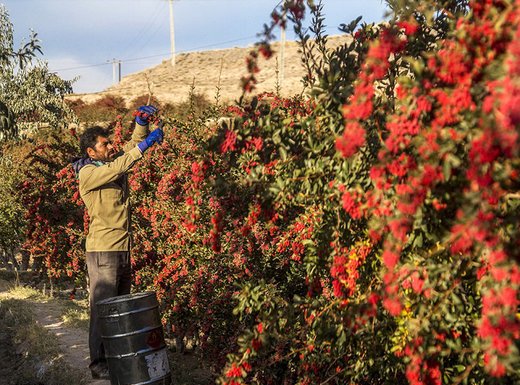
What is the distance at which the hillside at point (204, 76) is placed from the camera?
41531mm

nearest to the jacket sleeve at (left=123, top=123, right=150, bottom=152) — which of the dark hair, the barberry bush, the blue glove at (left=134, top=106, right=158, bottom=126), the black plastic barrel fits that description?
the blue glove at (left=134, top=106, right=158, bottom=126)

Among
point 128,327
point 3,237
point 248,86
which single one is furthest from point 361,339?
point 3,237

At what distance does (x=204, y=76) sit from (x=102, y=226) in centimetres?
5138

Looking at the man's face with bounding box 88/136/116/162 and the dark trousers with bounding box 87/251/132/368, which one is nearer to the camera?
the dark trousers with bounding box 87/251/132/368

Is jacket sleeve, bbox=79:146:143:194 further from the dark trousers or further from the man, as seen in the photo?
the dark trousers

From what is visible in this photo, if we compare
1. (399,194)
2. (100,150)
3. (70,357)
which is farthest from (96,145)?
(399,194)

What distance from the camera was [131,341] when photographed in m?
3.95

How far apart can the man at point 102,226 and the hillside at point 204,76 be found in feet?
106

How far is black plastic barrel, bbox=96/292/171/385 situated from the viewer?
3941mm

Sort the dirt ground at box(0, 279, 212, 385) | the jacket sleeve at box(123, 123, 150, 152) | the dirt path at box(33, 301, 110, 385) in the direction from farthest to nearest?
the dirt path at box(33, 301, 110, 385) < the dirt ground at box(0, 279, 212, 385) < the jacket sleeve at box(123, 123, 150, 152)

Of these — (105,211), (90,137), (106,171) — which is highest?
(90,137)

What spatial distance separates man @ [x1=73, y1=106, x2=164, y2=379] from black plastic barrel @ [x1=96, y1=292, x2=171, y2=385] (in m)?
0.77

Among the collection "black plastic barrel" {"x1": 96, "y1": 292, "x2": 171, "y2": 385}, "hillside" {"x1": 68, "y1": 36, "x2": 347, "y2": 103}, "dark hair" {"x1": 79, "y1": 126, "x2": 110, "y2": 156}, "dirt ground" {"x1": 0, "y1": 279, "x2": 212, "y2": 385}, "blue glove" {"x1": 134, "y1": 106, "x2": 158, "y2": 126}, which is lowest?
"dirt ground" {"x1": 0, "y1": 279, "x2": 212, "y2": 385}

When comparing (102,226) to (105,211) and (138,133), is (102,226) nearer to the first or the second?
(105,211)
